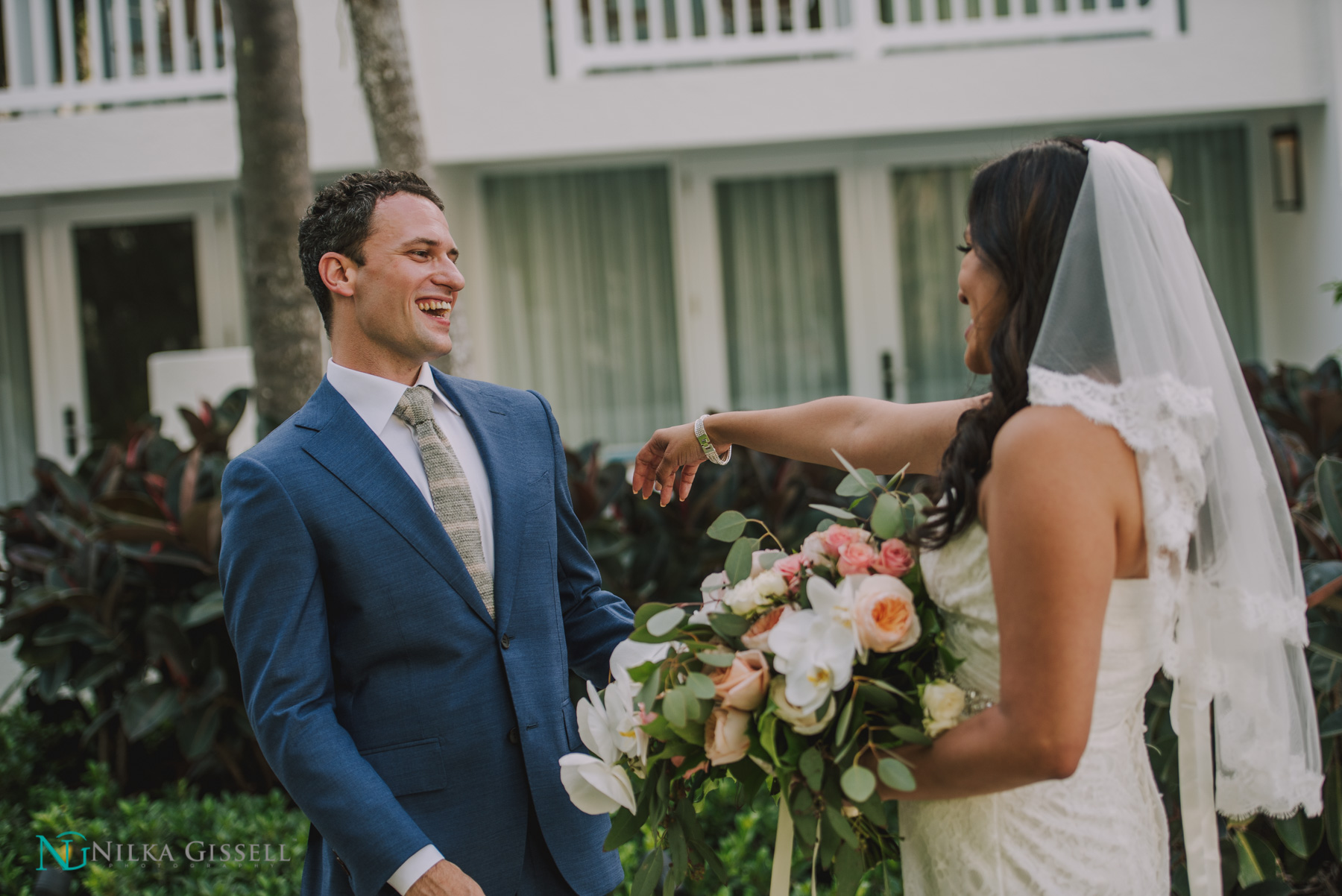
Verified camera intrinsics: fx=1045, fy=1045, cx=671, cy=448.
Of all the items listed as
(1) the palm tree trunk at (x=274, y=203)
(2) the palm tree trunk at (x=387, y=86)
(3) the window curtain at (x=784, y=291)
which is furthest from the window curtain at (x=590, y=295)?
(1) the palm tree trunk at (x=274, y=203)

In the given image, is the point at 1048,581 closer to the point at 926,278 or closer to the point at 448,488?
the point at 448,488

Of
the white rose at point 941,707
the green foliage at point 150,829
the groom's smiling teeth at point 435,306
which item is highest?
the groom's smiling teeth at point 435,306

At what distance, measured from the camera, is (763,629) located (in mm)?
1702

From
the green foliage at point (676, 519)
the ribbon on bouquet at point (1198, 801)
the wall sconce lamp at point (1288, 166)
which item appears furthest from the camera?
the wall sconce lamp at point (1288, 166)

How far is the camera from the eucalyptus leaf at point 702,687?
5.15ft

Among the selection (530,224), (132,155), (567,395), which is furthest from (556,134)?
(132,155)

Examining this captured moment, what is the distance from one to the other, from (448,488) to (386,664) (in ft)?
1.15

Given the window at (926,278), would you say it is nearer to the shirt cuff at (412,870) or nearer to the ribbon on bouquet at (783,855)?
the ribbon on bouquet at (783,855)

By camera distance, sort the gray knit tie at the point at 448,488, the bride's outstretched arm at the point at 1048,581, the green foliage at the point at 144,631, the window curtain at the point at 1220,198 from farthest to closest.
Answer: the window curtain at the point at 1220,198 → the green foliage at the point at 144,631 → the gray knit tie at the point at 448,488 → the bride's outstretched arm at the point at 1048,581

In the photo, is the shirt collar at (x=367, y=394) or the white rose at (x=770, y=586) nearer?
the white rose at (x=770, y=586)

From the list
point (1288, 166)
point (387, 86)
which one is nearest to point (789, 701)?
point (387, 86)

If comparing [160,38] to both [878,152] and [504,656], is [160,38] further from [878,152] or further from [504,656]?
[504,656]

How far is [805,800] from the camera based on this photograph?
158 cm

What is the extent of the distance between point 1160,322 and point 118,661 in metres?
3.84
